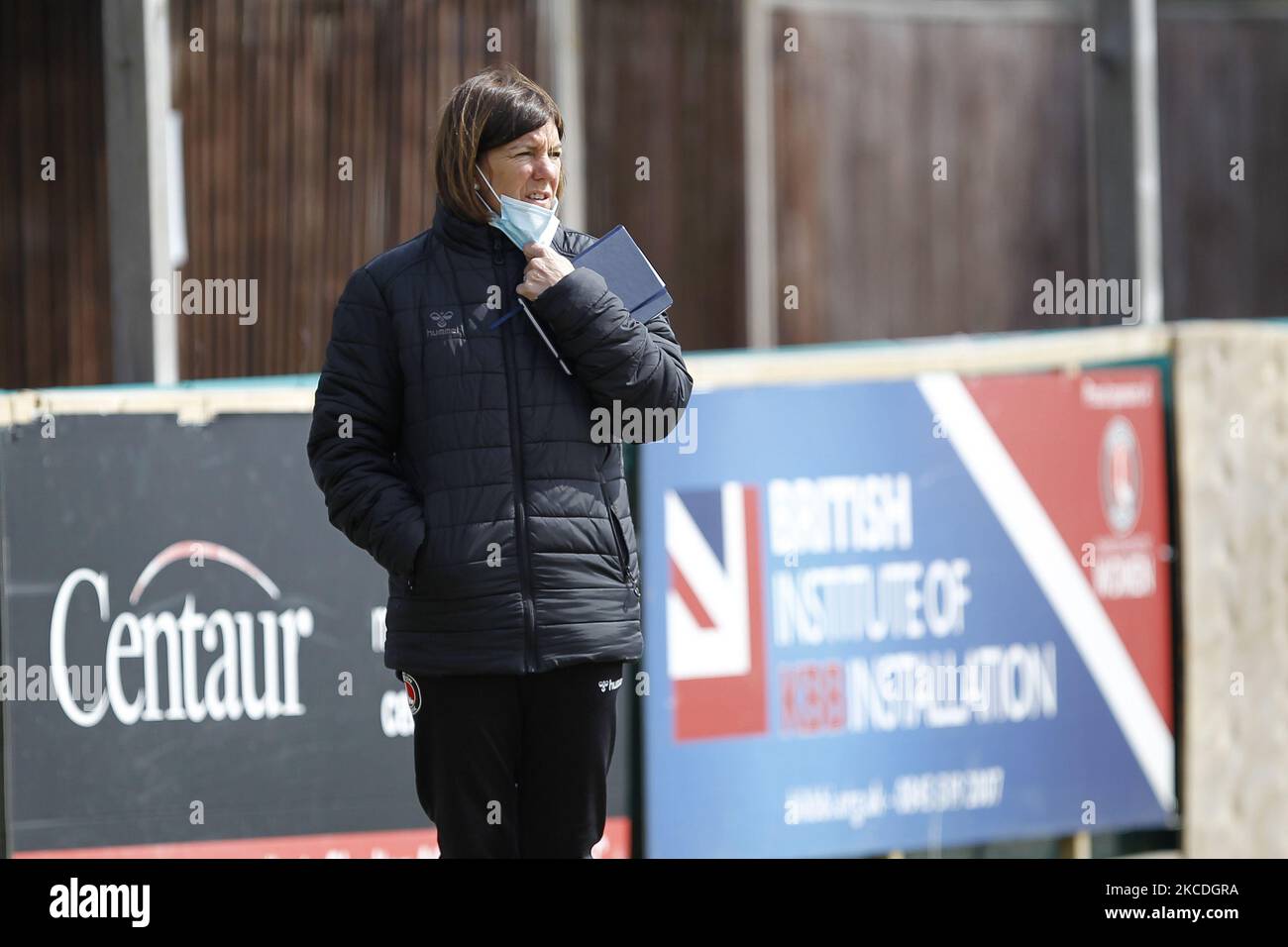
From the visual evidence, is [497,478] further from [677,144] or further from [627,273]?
[677,144]

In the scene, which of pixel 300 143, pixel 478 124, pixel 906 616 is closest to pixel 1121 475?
pixel 906 616

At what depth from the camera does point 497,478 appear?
315cm

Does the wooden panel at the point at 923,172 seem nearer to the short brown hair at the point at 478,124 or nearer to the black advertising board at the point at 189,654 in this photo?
the black advertising board at the point at 189,654

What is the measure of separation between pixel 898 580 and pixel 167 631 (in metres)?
2.38

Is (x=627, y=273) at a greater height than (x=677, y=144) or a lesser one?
lesser

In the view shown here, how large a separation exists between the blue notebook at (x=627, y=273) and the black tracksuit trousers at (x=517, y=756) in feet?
2.15

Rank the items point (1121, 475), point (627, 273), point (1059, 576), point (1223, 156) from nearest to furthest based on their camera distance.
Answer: point (627, 273)
point (1059, 576)
point (1121, 475)
point (1223, 156)

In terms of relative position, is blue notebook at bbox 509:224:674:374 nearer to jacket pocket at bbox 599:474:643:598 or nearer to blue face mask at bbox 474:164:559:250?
blue face mask at bbox 474:164:559:250

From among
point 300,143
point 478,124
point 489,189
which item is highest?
point 300,143

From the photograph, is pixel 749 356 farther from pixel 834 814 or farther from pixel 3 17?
pixel 3 17

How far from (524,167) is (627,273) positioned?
27 centimetres

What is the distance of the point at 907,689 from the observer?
19.5 ft
